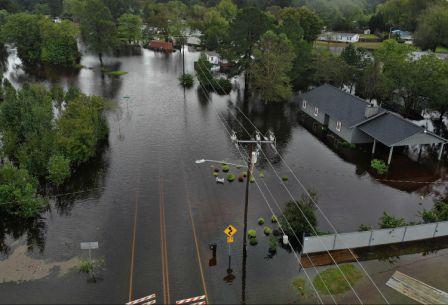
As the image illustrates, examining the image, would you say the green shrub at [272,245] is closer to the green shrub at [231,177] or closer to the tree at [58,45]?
the green shrub at [231,177]

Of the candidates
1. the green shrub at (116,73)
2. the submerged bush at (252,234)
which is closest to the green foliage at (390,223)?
the submerged bush at (252,234)

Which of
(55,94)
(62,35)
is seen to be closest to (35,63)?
(62,35)

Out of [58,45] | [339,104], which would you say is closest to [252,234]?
[339,104]

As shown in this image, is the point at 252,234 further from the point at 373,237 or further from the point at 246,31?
the point at 246,31

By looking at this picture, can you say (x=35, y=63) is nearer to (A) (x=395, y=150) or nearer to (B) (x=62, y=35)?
(B) (x=62, y=35)

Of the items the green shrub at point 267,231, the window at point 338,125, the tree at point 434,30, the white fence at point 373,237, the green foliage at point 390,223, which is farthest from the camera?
the tree at point 434,30

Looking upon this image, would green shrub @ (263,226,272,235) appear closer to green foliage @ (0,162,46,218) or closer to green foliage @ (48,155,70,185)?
green foliage @ (0,162,46,218)

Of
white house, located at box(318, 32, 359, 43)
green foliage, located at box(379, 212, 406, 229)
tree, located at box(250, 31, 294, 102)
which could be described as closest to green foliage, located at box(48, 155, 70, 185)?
green foliage, located at box(379, 212, 406, 229)
